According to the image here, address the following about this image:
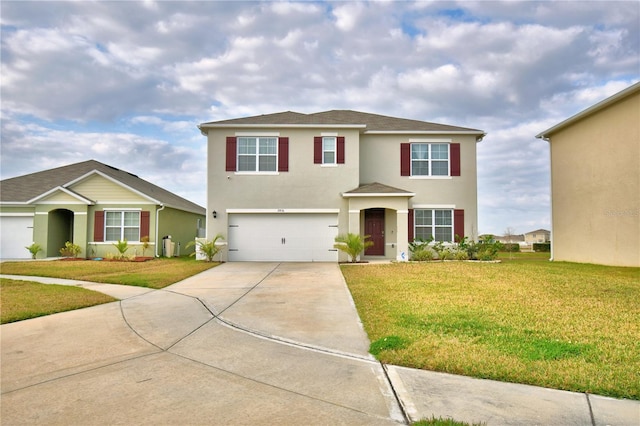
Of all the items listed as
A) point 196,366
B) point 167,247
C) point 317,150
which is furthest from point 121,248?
point 196,366

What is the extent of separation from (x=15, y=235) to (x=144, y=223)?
7.39 metres

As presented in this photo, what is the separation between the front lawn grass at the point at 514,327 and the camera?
4.59 meters

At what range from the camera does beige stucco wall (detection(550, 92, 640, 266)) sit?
48.0ft

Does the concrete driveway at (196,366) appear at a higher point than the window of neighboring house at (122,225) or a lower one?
lower

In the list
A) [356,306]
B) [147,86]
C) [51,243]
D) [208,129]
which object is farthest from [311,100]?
[356,306]

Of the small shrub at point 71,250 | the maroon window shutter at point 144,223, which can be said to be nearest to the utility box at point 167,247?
the maroon window shutter at point 144,223

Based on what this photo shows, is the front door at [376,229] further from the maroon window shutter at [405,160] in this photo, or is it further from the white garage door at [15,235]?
the white garage door at [15,235]

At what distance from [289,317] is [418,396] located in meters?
3.83

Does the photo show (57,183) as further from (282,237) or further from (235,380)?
(235,380)

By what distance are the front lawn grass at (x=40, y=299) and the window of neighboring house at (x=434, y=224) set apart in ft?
45.7

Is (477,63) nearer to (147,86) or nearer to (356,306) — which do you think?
(356,306)

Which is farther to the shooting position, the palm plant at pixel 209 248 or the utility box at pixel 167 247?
the utility box at pixel 167 247

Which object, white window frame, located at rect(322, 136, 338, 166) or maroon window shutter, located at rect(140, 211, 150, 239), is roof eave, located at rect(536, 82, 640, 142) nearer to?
white window frame, located at rect(322, 136, 338, 166)

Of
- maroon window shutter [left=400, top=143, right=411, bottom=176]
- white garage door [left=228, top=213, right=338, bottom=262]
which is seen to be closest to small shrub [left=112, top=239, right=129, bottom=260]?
white garage door [left=228, top=213, right=338, bottom=262]
